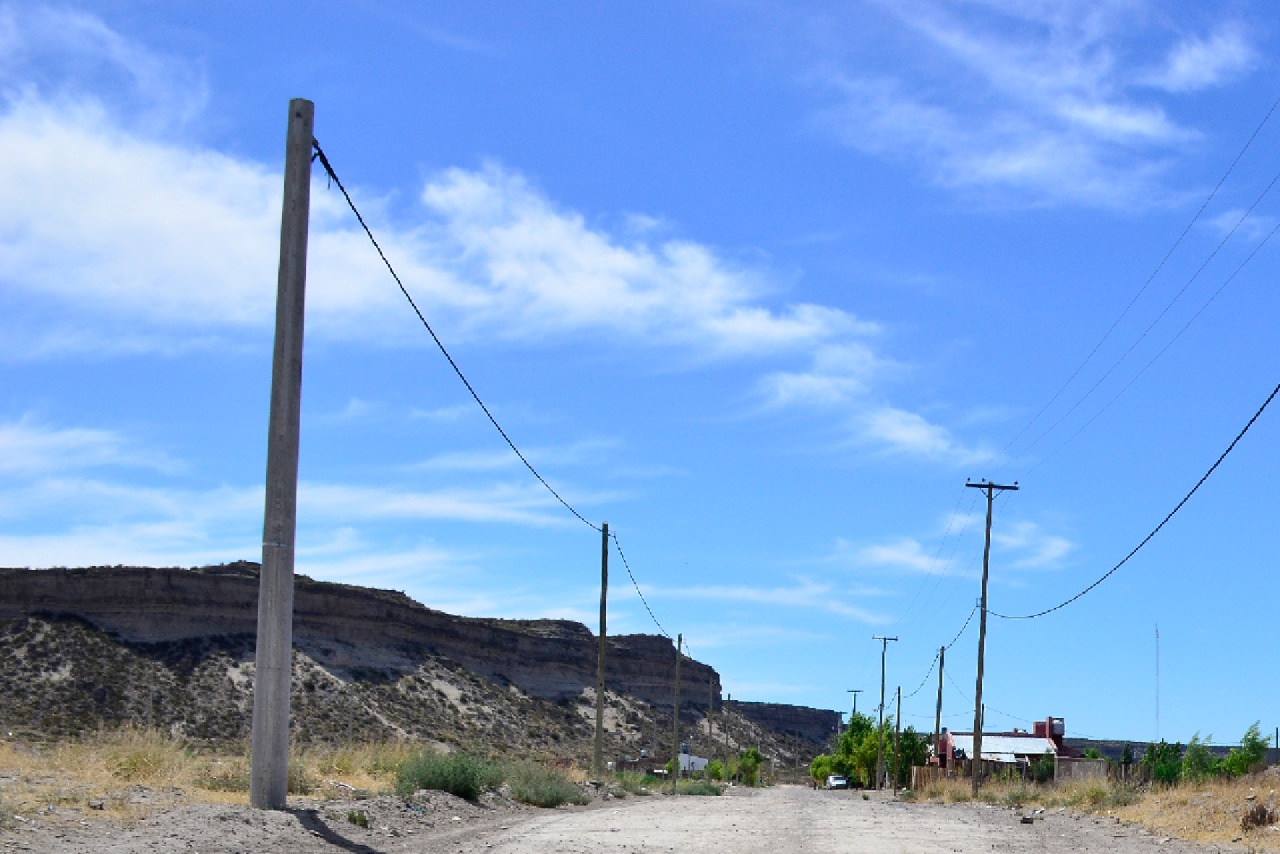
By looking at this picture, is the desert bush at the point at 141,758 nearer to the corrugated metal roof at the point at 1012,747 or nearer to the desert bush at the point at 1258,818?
the desert bush at the point at 1258,818

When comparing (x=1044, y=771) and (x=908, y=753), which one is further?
(x=908, y=753)

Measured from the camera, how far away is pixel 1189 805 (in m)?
27.3

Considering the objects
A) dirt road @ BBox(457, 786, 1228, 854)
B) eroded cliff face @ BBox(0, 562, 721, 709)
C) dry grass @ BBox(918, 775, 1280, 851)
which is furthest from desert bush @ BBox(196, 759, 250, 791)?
eroded cliff face @ BBox(0, 562, 721, 709)

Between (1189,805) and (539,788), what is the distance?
537 inches

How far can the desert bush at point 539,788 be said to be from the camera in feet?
101

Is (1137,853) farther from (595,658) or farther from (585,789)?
(595,658)

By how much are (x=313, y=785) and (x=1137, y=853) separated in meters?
13.2

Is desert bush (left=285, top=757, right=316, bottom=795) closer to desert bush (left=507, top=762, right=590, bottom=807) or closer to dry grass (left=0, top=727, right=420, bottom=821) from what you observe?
dry grass (left=0, top=727, right=420, bottom=821)

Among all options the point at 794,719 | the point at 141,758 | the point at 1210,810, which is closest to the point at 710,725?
the point at 1210,810

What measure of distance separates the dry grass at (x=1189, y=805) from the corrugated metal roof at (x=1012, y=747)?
59091 millimetres

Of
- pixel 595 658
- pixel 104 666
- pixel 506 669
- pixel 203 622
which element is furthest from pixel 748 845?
pixel 595 658

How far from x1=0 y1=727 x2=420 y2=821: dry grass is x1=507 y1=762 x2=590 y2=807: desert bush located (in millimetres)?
3616

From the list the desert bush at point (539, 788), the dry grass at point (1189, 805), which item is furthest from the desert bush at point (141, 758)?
the dry grass at point (1189, 805)

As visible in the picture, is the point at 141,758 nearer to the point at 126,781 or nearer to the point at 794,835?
the point at 126,781
